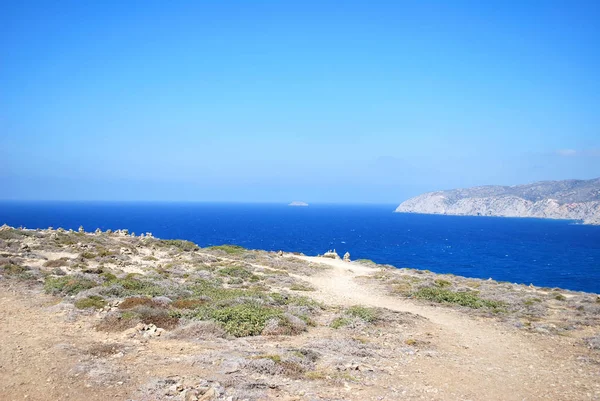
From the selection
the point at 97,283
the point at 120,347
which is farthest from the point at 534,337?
the point at 97,283

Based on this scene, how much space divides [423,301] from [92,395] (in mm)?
19206

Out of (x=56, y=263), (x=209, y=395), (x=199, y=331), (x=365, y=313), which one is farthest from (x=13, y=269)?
(x=365, y=313)

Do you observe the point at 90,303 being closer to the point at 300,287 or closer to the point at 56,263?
the point at 56,263

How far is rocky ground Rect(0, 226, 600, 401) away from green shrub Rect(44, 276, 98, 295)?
77mm

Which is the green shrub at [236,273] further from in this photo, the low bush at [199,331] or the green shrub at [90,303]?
the low bush at [199,331]

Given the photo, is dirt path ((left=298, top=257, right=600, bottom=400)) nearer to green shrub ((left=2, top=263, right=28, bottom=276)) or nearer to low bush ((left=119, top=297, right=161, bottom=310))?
low bush ((left=119, top=297, right=161, bottom=310))

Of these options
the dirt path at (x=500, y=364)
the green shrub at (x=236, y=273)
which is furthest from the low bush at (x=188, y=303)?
the dirt path at (x=500, y=364)

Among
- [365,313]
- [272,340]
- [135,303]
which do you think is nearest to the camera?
[272,340]

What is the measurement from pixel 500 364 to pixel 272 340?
8.02 metres

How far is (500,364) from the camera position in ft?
42.9

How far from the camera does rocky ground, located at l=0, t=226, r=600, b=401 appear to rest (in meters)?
10.0

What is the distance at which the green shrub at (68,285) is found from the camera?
19.3 metres

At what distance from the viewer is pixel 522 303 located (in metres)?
23.4

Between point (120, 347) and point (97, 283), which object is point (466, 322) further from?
point (97, 283)
